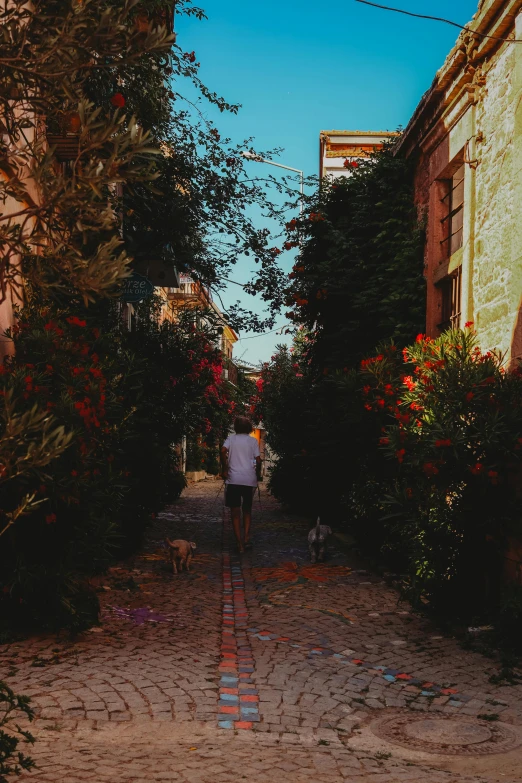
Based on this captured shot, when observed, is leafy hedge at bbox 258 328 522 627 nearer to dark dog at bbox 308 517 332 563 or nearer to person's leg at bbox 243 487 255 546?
dark dog at bbox 308 517 332 563

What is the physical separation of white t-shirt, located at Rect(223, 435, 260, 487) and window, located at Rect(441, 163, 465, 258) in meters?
3.66

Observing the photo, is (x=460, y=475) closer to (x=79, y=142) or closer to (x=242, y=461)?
(x=79, y=142)

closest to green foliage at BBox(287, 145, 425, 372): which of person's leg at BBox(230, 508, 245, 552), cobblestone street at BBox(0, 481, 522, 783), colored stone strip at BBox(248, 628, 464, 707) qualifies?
person's leg at BBox(230, 508, 245, 552)

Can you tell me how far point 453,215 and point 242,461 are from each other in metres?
4.30

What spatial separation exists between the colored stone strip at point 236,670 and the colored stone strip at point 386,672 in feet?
0.79

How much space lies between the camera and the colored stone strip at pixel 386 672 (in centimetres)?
566

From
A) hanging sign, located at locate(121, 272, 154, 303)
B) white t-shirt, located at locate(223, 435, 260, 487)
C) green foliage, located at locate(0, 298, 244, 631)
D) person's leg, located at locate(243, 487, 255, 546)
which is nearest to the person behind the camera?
green foliage, located at locate(0, 298, 244, 631)

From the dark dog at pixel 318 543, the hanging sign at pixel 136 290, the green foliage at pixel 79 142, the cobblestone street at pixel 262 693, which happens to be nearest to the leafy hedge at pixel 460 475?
the cobblestone street at pixel 262 693

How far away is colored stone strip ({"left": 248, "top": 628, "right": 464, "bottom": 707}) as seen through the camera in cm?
566

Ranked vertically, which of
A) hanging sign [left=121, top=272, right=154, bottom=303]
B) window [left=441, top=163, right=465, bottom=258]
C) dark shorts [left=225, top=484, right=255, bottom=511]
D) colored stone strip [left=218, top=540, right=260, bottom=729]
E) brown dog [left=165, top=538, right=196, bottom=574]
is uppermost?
window [left=441, top=163, right=465, bottom=258]

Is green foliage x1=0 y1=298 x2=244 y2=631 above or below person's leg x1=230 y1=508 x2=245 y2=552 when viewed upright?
above

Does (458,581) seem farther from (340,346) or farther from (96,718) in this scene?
(340,346)

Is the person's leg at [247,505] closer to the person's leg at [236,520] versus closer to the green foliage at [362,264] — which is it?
the person's leg at [236,520]

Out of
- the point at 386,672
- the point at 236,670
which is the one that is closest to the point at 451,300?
the point at 386,672
